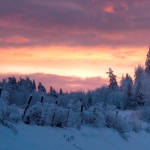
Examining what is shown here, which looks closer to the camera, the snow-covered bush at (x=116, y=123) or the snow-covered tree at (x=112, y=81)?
the snow-covered bush at (x=116, y=123)

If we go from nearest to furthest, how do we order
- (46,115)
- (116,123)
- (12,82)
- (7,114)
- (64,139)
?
1. (7,114)
2. (64,139)
3. (46,115)
4. (116,123)
5. (12,82)

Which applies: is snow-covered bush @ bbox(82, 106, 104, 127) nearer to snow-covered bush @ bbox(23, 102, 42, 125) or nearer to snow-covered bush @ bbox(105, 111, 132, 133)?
snow-covered bush @ bbox(105, 111, 132, 133)

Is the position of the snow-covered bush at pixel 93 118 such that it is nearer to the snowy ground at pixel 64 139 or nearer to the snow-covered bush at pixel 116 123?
the snowy ground at pixel 64 139

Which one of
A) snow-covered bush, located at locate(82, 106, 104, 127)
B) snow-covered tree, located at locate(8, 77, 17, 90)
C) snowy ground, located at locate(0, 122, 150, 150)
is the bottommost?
snowy ground, located at locate(0, 122, 150, 150)

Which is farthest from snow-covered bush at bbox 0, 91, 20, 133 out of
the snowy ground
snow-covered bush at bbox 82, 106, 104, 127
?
snow-covered bush at bbox 82, 106, 104, 127

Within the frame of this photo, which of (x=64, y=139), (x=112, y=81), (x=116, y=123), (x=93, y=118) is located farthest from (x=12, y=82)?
(x=64, y=139)

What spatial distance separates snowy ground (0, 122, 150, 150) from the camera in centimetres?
1436

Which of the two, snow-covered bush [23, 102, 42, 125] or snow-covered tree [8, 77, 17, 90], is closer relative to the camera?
snow-covered bush [23, 102, 42, 125]

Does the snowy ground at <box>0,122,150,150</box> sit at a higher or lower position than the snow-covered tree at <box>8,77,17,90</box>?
lower

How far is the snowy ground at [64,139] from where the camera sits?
14364mm

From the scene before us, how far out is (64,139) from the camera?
60.5 feet

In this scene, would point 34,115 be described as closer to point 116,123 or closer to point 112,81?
point 116,123

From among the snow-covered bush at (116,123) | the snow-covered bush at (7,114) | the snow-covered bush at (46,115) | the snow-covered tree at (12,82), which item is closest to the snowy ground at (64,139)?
the snow-covered bush at (7,114)

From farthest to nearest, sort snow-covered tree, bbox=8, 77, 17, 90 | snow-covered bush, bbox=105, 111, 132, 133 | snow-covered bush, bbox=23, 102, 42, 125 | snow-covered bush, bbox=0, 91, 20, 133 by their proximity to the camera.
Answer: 1. snow-covered tree, bbox=8, 77, 17, 90
2. snow-covered bush, bbox=105, 111, 132, 133
3. snow-covered bush, bbox=23, 102, 42, 125
4. snow-covered bush, bbox=0, 91, 20, 133
